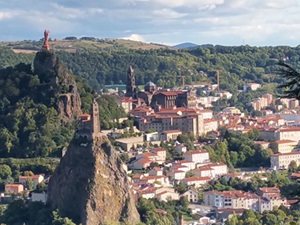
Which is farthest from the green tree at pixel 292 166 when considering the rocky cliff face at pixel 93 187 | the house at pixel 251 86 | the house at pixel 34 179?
the house at pixel 251 86

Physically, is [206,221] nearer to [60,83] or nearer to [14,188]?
[14,188]

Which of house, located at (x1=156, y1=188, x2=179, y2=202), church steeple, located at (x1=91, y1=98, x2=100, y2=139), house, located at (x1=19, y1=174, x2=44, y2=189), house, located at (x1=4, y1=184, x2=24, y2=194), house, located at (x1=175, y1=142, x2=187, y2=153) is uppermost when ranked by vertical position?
church steeple, located at (x1=91, y1=98, x2=100, y2=139)

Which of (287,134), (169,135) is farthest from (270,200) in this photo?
(287,134)

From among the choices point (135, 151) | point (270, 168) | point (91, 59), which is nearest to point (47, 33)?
point (135, 151)

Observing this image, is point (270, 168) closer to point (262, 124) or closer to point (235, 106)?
point (262, 124)

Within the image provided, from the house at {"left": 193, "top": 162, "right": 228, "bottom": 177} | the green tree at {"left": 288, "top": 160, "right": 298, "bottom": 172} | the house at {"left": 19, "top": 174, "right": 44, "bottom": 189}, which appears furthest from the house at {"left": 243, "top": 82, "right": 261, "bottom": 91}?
the house at {"left": 19, "top": 174, "right": 44, "bottom": 189}

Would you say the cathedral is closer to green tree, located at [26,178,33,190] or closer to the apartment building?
the apartment building
